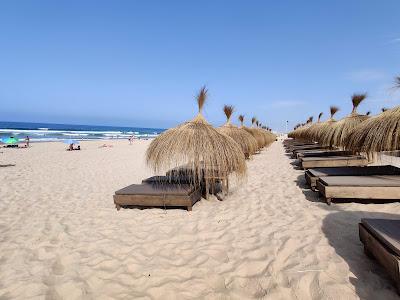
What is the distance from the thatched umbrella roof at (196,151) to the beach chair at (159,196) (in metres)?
0.33

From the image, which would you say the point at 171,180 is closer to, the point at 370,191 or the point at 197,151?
the point at 197,151

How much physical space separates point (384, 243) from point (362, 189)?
8.55ft

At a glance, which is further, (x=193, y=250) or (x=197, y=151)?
(x=197, y=151)

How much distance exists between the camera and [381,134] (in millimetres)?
4863

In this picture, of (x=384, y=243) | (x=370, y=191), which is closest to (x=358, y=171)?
(x=370, y=191)

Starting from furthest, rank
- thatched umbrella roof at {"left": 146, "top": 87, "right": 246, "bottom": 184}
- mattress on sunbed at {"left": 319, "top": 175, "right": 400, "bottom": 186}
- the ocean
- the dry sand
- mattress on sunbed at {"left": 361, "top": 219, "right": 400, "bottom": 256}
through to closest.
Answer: the ocean → thatched umbrella roof at {"left": 146, "top": 87, "right": 246, "bottom": 184} → mattress on sunbed at {"left": 319, "top": 175, "right": 400, "bottom": 186} → the dry sand → mattress on sunbed at {"left": 361, "top": 219, "right": 400, "bottom": 256}

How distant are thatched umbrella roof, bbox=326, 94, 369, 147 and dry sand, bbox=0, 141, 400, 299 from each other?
3.95m

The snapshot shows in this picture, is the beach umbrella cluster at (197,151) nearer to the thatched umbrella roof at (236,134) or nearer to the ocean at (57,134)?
the thatched umbrella roof at (236,134)

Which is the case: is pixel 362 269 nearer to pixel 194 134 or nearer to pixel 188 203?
pixel 188 203

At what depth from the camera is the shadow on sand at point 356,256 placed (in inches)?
98.6

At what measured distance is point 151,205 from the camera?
509cm

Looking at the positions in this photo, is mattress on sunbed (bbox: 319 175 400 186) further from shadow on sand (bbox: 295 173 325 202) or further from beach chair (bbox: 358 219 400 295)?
beach chair (bbox: 358 219 400 295)

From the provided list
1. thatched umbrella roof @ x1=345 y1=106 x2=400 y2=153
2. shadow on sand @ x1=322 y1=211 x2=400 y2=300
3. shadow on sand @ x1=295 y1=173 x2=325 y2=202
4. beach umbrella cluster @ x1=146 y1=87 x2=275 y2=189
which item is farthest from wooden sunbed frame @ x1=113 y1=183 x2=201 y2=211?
thatched umbrella roof @ x1=345 y1=106 x2=400 y2=153

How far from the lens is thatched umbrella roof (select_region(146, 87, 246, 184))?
5.17 m
